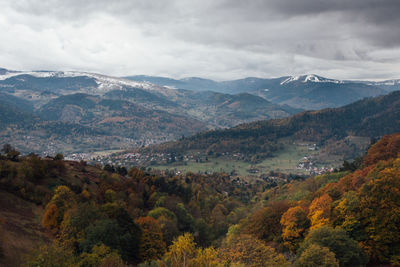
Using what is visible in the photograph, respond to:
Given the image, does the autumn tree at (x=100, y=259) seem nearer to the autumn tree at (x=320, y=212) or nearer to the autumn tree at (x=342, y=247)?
the autumn tree at (x=342, y=247)

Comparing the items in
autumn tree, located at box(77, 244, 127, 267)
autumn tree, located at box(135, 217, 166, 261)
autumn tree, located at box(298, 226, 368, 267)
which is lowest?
autumn tree, located at box(135, 217, 166, 261)

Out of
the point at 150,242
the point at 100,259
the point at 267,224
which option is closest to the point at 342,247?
the point at 267,224

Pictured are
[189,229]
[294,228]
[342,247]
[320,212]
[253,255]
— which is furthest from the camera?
[189,229]

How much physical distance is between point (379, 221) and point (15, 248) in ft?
185

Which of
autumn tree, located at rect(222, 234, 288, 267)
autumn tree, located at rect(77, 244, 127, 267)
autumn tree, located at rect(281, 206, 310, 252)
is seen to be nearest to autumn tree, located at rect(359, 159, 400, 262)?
autumn tree, located at rect(281, 206, 310, 252)

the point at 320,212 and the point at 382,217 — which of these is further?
the point at 320,212

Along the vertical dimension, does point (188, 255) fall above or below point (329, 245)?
below

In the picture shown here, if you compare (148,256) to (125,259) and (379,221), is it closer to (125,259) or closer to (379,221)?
(125,259)

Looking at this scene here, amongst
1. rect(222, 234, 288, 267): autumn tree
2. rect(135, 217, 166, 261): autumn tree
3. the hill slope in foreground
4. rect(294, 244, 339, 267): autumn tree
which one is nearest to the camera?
rect(294, 244, 339, 267): autumn tree

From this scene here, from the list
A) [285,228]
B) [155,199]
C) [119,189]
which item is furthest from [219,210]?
[285,228]

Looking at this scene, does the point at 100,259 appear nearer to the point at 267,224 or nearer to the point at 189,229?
the point at 267,224

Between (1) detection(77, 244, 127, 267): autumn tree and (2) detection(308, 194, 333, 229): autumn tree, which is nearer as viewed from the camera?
(1) detection(77, 244, 127, 267): autumn tree

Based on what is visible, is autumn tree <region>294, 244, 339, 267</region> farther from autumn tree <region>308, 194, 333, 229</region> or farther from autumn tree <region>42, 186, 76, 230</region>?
autumn tree <region>42, 186, 76, 230</region>

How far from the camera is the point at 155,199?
308 ft
